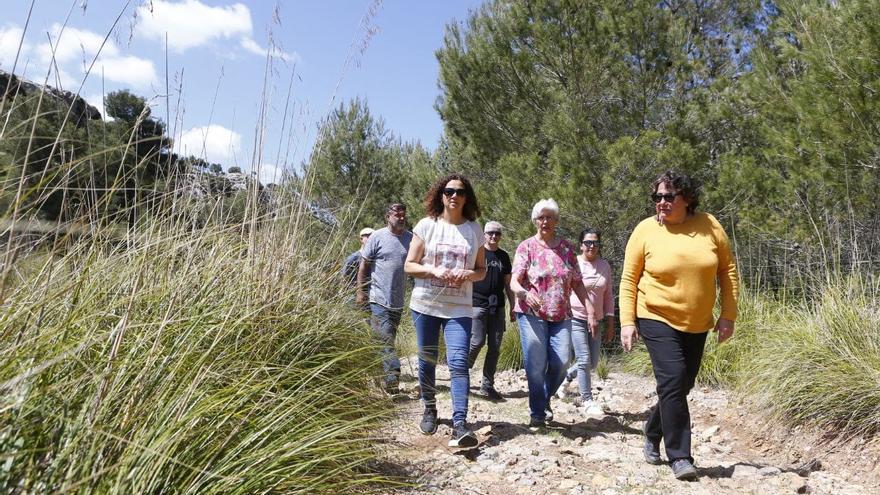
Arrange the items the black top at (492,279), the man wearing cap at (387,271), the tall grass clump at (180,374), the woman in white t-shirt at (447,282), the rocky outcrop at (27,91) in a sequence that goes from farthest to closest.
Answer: the black top at (492,279)
the man wearing cap at (387,271)
the woman in white t-shirt at (447,282)
the rocky outcrop at (27,91)
the tall grass clump at (180,374)

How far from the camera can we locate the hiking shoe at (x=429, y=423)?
4.20 meters

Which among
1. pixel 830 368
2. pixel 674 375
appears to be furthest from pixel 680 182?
pixel 830 368

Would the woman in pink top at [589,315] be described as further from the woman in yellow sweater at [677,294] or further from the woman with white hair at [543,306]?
the woman in yellow sweater at [677,294]

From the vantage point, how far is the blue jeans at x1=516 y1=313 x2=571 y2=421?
15.4ft

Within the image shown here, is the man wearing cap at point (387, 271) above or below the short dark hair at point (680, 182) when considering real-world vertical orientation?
below

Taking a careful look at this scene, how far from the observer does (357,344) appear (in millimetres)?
3541

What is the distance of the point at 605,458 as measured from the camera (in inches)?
162

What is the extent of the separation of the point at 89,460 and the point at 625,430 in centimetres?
440

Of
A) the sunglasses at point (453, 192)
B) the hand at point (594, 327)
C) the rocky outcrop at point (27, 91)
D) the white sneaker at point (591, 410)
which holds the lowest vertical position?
the white sneaker at point (591, 410)

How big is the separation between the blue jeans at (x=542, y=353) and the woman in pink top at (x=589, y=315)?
805 millimetres

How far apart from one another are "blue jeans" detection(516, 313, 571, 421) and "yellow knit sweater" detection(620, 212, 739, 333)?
92 centimetres

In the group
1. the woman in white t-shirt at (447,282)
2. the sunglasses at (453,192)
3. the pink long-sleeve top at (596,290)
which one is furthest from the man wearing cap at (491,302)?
the sunglasses at (453,192)

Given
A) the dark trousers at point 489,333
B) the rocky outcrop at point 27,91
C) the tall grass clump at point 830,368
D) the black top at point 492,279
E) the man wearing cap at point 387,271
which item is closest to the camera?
the rocky outcrop at point 27,91

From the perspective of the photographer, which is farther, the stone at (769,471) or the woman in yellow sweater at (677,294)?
the stone at (769,471)
